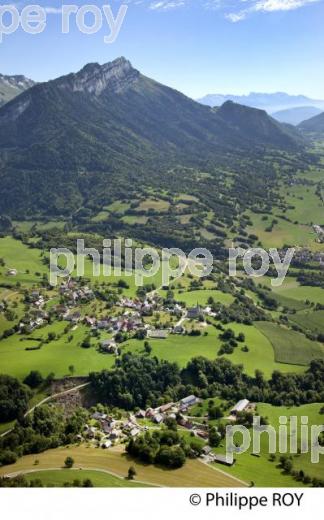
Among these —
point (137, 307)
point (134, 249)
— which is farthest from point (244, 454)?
point (134, 249)

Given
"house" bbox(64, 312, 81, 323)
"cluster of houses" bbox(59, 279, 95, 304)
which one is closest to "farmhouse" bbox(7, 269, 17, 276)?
"cluster of houses" bbox(59, 279, 95, 304)

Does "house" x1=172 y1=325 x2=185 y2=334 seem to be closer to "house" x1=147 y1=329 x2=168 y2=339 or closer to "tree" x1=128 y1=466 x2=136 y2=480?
"house" x1=147 y1=329 x2=168 y2=339

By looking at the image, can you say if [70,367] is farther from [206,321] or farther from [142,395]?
[206,321]

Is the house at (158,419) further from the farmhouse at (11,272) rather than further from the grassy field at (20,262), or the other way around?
the farmhouse at (11,272)

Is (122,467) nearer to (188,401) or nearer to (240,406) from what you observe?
(188,401)

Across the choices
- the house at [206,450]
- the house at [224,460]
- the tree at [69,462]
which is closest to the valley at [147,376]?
the tree at [69,462]

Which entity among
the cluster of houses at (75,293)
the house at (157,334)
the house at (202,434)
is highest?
the cluster of houses at (75,293)
